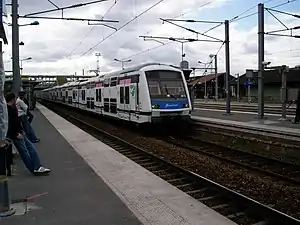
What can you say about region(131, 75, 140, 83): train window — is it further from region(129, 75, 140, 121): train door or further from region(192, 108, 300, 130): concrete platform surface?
region(192, 108, 300, 130): concrete platform surface

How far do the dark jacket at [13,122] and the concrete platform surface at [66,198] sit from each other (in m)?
0.94

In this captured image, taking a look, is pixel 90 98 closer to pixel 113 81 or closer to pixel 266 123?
pixel 113 81

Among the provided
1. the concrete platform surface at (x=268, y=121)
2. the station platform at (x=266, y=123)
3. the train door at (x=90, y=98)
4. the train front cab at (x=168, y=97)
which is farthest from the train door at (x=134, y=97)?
the train door at (x=90, y=98)

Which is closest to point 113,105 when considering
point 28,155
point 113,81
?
point 113,81

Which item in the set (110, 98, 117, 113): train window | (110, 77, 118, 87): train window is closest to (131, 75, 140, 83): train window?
(110, 77, 118, 87): train window

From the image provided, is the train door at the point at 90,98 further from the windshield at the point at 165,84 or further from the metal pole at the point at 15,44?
the metal pole at the point at 15,44

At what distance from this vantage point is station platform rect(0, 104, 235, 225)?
19.0ft

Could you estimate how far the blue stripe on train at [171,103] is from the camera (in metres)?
17.4

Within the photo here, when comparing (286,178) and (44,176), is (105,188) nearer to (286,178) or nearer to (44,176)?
(44,176)

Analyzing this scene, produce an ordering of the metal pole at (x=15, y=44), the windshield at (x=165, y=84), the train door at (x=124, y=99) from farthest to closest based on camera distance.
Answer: the train door at (x=124, y=99)
the windshield at (x=165, y=84)
the metal pole at (x=15, y=44)

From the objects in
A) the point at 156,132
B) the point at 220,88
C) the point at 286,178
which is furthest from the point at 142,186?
the point at 220,88

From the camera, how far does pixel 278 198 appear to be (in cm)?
798

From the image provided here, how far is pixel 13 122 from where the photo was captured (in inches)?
317

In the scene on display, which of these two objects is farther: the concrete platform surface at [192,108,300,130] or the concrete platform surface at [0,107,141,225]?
the concrete platform surface at [192,108,300,130]
